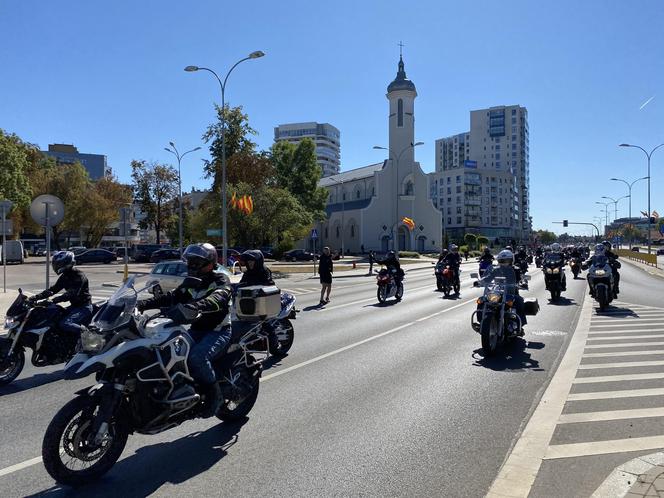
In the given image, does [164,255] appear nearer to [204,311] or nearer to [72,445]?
[204,311]

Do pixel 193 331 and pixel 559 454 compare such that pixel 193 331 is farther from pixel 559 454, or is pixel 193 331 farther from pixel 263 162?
pixel 263 162

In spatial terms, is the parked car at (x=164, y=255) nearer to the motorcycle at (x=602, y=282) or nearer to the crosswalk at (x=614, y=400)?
the motorcycle at (x=602, y=282)

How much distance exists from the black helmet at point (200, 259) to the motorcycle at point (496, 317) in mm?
5190

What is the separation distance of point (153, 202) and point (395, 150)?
111 feet

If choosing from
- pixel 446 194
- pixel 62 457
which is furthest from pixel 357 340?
pixel 446 194

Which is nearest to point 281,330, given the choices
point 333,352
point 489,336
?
point 333,352

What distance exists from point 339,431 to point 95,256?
163 ft

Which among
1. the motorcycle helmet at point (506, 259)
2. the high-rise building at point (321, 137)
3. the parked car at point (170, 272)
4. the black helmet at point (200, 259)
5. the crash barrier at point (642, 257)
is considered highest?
the high-rise building at point (321, 137)

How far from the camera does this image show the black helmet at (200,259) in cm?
504

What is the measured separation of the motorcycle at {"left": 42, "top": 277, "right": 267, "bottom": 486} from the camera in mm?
3951

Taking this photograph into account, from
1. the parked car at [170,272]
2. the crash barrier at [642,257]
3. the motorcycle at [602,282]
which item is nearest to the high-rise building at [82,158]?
the crash barrier at [642,257]

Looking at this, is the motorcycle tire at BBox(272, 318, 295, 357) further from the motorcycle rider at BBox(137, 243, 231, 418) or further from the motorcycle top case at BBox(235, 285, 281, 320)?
the motorcycle rider at BBox(137, 243, 231, 418)

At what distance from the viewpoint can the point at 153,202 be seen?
6812cm

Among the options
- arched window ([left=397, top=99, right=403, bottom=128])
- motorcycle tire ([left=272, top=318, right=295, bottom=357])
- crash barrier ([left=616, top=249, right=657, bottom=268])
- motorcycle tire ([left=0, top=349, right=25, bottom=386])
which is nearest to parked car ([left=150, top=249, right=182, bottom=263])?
arched window ([left=397, top=99, right=403, bottom=128])
